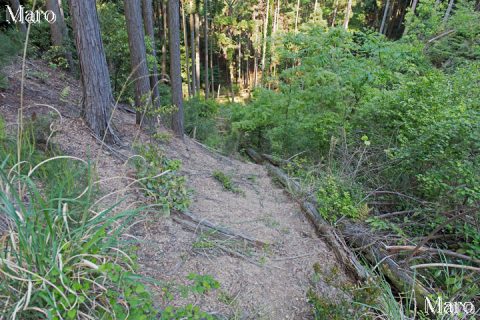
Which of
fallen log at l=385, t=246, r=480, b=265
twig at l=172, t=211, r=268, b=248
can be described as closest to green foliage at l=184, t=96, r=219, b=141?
twig at l=172, t=211, r=268, b=248

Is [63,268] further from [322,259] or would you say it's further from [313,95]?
[313,95]

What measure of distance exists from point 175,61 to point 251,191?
3.41 meters

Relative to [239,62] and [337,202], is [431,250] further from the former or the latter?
[239,62]

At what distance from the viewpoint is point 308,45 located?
5668mm

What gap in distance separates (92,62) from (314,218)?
3.35 meters

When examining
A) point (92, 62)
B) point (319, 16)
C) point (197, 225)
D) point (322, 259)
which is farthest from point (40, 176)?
point (319, 16)

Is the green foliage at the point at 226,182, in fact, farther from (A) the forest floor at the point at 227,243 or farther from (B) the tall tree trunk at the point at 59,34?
(B) the tall tree trunk at the point at 59,34

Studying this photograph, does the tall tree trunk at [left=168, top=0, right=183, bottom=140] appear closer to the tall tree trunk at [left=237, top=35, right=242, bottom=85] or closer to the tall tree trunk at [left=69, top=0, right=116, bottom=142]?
the tall tree trunk at [left=69, top=0, right=116, bottom=142]

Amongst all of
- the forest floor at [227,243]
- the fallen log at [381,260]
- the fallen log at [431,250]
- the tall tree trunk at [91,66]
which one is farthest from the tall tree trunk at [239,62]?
the fallen log at [431,250]

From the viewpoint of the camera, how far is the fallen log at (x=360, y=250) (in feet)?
7.42

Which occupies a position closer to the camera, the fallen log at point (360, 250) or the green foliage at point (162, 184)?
the fallen log at point (360, 250)

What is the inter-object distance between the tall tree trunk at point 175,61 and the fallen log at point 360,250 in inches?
147

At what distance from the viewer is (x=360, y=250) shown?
110 inches

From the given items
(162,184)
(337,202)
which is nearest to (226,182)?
(162,184)
